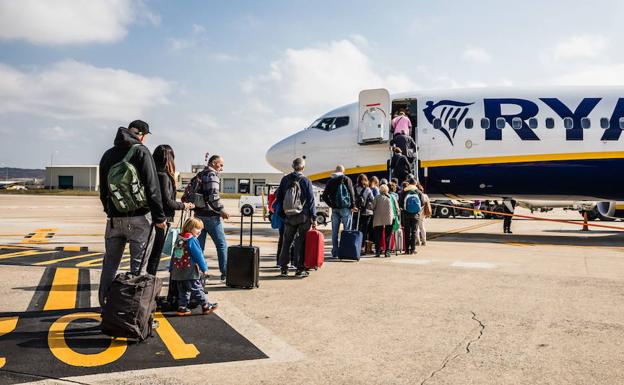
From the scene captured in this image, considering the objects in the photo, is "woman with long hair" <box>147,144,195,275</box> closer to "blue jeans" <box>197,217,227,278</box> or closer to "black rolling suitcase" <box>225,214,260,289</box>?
"blue jeans" <box>197,217,227,278</box>

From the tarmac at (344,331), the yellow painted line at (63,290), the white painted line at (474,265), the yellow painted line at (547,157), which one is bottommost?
the white painted line at (474,265)

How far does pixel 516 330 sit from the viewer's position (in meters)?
4.74

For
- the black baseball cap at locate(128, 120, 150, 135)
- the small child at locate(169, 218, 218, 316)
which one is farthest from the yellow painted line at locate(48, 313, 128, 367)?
the black baseball cap at locate(128, 120, 150, 135)

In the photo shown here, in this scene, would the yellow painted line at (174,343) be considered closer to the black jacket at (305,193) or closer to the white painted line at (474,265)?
the black jacket at (305,193)

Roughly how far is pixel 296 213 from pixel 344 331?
3.26 metres

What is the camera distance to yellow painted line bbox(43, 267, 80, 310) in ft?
18.1

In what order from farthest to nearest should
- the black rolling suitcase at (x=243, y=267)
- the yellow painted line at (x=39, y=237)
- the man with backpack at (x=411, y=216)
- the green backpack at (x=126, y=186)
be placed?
the yellow painted line at (x=39, y=237)
the man with backpack at (x=411, y=216)
the black rolling suitcase at (x=243, y=267)
the green backpack at (x=126, y=186)

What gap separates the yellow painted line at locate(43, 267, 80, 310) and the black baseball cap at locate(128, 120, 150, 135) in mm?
2190

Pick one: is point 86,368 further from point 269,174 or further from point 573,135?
point 269,174

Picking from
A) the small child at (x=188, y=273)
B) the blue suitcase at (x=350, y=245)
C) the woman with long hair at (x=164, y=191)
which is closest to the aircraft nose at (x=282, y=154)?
the blue suitcase at (x=350, y=245)

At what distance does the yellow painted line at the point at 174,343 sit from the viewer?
155 inches

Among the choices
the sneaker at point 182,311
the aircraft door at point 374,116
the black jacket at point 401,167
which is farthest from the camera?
the aircraft door at point 374,116

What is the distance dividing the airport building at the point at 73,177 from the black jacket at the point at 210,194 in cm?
11123

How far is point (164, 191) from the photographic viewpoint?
228 inches
